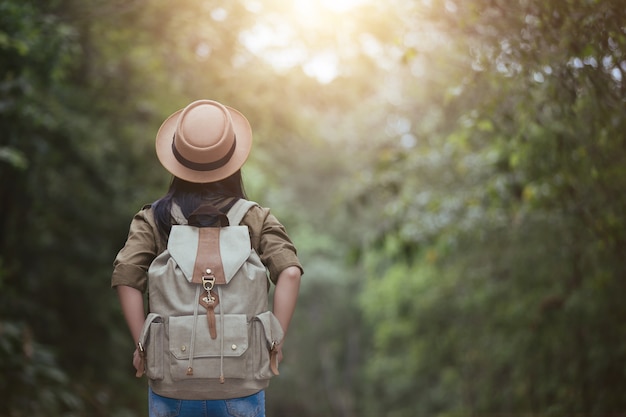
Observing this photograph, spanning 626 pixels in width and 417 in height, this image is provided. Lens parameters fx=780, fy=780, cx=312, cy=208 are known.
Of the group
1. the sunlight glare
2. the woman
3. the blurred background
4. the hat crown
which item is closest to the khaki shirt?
the woman

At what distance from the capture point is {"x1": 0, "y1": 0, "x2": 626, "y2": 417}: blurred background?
208 inches

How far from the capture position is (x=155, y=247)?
2.89m

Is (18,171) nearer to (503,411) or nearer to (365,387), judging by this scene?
(503,411)

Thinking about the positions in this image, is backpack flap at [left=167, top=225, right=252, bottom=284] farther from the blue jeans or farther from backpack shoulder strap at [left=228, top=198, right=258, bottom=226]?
the blue jeans

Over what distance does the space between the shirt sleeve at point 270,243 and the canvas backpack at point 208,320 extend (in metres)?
0.09

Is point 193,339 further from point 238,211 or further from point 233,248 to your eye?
point 238,211

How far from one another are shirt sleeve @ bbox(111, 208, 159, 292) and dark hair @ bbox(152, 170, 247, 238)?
41mm

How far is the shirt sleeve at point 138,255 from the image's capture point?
9.12 ft

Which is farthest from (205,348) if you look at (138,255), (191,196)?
(191,196)

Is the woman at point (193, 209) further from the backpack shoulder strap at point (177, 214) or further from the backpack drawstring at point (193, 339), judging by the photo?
the backpack drawstring at point (193, 339)

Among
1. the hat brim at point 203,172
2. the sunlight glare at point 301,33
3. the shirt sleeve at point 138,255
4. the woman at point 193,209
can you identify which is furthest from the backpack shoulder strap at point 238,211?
the sunlight glare at point 301,33

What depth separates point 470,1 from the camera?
16.4ft

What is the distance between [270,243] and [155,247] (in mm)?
428

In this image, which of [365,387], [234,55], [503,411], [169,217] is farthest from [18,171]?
[365,387]
